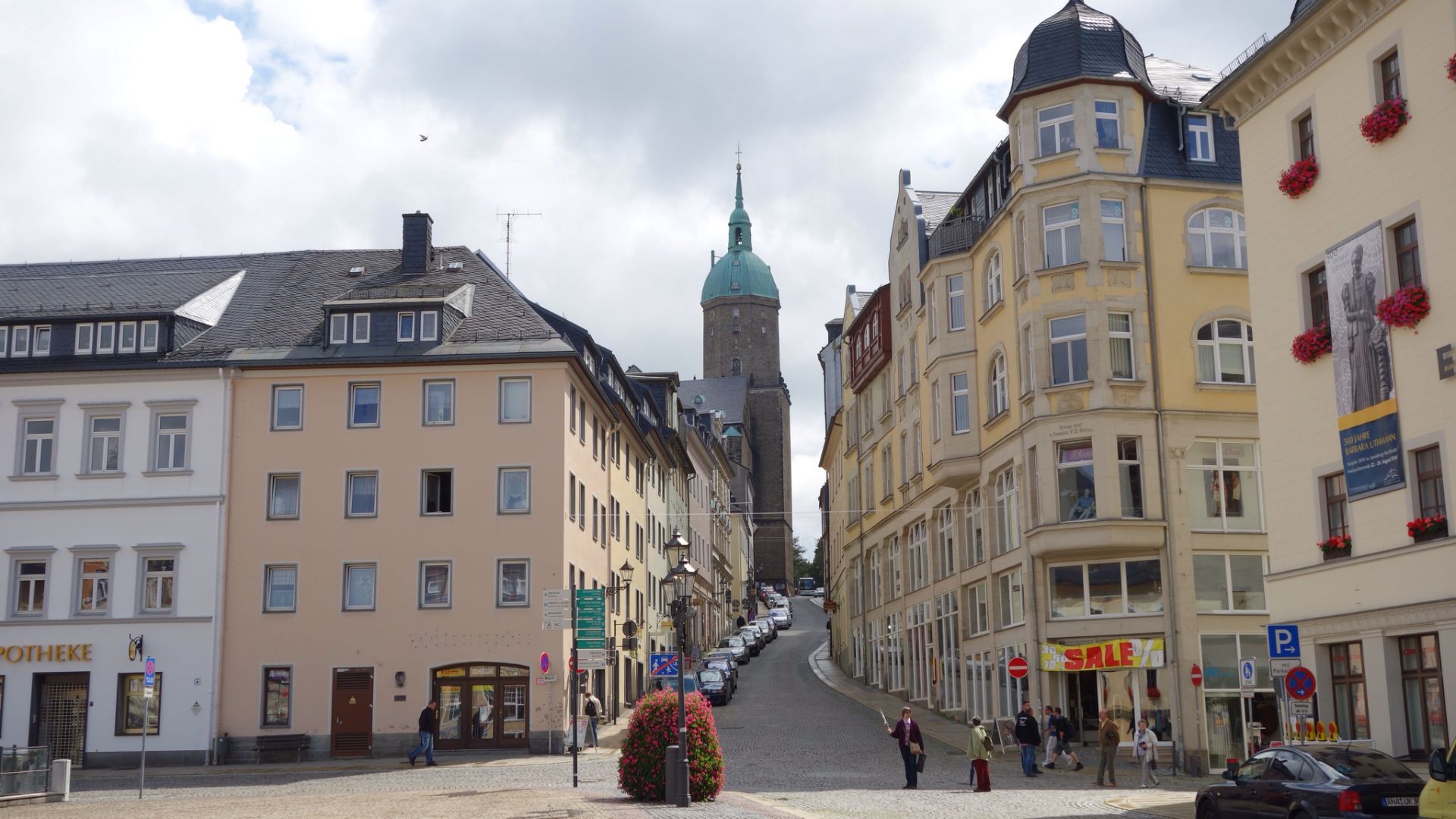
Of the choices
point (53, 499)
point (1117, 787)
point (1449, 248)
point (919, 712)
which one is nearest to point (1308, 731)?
point (1117, 787)

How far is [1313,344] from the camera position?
27016 millimetres

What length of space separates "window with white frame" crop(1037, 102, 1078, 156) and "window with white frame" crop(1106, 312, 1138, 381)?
4.76 metres

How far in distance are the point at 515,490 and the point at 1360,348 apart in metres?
24.8

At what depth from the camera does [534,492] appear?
43.3 metres

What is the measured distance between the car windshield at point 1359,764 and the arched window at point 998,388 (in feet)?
78.8

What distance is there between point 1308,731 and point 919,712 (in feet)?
79.1

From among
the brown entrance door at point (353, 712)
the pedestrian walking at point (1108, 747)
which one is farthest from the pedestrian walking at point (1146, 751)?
the brown entrance door at point (353, 712)

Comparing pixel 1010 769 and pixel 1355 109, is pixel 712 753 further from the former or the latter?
pixel 1355 109

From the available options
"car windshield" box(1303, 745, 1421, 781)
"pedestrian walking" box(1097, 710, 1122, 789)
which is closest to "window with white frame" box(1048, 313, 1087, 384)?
"pedestrian walking" box(1097, 710, 1122, 789)

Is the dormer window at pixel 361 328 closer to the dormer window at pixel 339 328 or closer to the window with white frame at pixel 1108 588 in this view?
the dormer window at pixel 339 328

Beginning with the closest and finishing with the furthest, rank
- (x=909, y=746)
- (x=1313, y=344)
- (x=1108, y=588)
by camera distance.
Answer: (x=1313, y=344) < (x=909, y=746) < (x=1108, y=588)

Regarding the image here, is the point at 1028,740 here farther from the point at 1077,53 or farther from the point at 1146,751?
the point at 1077,53

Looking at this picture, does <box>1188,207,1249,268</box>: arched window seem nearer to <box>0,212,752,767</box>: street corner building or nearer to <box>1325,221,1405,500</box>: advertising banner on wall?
<box>1325,221,1405,500</box>: advertising banner on wall

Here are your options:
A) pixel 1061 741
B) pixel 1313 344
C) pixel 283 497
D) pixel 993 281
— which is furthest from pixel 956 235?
pixel 283 497
